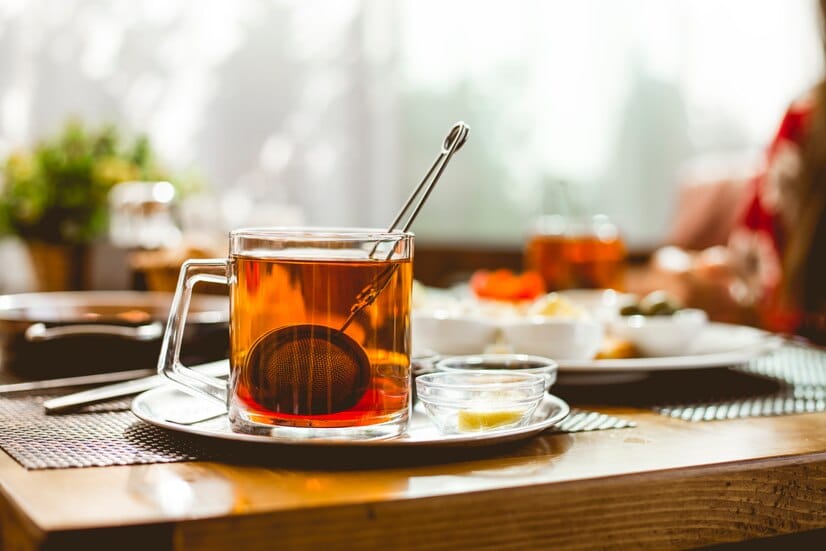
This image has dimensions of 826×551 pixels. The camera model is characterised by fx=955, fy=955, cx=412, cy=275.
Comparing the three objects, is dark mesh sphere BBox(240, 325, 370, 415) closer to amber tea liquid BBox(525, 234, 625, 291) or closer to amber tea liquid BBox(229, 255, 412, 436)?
amber tea liquid BBox(229, 255, 412, 436)

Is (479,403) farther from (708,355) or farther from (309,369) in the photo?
(708,355)

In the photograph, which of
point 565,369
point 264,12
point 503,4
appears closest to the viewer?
point 565,369

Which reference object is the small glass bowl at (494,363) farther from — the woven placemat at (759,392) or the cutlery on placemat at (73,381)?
the cutlery on placemat at (73,381)

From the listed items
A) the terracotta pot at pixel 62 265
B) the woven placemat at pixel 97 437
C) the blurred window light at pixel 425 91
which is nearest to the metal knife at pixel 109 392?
the woven placemat at pixel 97 437

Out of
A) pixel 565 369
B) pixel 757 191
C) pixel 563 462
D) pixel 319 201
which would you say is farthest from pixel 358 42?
pixel 563 462

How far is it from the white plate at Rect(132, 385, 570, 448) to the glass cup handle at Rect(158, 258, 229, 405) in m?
0.03

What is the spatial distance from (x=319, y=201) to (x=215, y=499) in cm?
377

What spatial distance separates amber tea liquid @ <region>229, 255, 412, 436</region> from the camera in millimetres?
660

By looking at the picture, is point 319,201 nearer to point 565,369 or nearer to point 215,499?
point 565,369

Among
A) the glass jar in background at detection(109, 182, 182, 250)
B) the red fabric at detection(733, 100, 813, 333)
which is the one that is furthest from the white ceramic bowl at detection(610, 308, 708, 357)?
the red fabric at detection(733, 100, 813, 333)

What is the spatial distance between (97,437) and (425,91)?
390cm

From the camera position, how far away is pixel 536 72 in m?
4.65

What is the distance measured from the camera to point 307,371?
66cm

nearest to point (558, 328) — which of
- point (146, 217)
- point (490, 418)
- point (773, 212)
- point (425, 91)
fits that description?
point (490, 418)
